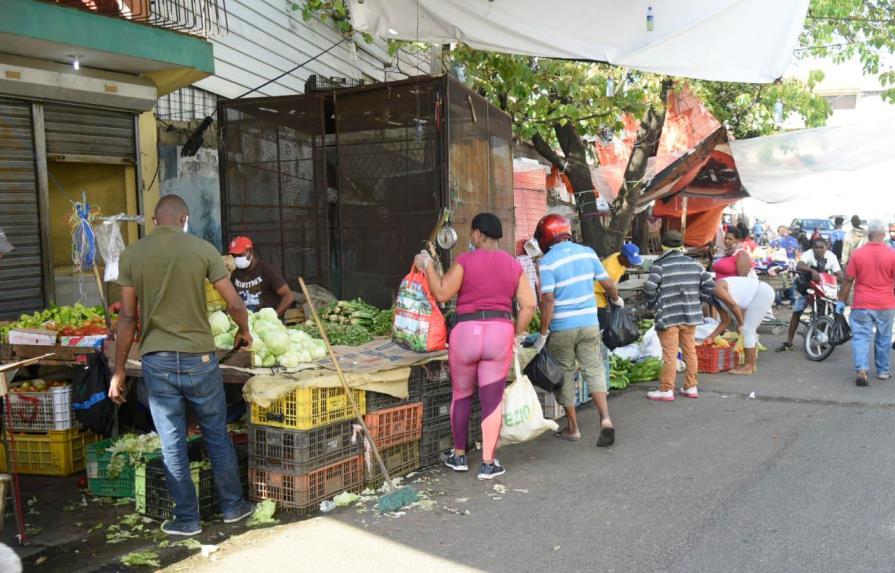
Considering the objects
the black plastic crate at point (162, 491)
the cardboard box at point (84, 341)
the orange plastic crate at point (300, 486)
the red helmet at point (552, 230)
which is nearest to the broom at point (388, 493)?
the orange plastic crate at point (300, 486)

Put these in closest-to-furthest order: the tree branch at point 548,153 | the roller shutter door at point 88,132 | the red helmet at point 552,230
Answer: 1. the red helmet at point 552,230
2. the roller shutter door at point 88,132
3. the tree branch at point 548,153

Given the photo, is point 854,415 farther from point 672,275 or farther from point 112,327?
point 112,327

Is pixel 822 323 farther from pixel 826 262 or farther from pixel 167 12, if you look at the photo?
pixel 167 12

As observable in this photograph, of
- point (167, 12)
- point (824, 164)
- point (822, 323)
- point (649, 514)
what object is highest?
point (167, 12)

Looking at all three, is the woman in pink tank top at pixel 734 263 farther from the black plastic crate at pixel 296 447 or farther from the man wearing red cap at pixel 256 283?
the black plastic crate at pixel 296 447

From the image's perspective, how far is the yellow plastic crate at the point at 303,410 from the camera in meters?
5.28

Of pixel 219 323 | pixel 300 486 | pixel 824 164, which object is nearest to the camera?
pixel 300 486

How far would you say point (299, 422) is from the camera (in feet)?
17.3

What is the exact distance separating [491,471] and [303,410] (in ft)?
5.50

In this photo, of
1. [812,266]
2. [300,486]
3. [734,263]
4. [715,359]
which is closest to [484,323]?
[300,486]

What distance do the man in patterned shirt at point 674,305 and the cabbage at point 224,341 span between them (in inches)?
191

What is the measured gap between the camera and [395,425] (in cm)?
602

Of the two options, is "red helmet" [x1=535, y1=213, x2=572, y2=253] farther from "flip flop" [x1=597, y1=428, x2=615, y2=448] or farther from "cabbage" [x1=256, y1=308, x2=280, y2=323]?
"cabbage" [x1=256, y1=308, x2=280, y2=323]

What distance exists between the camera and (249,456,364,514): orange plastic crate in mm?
5316
